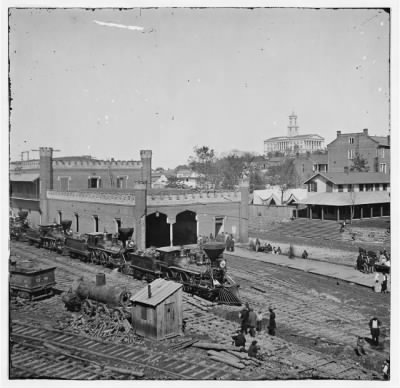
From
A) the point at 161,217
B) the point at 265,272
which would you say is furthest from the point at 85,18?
the point at 265,272

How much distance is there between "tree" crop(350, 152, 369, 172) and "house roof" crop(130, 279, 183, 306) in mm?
21305

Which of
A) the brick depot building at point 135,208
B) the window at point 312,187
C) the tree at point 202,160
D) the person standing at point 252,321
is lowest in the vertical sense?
the person standing at point 252,321

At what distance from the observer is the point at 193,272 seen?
770 inches

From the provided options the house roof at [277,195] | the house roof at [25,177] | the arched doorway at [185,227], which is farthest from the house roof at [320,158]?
the house roof at [25,177]

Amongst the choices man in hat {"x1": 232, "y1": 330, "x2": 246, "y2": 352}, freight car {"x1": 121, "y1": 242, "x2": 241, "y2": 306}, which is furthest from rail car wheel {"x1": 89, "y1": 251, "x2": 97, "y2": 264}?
man in hat {"x1": 232, "y1": 330, "x2": 246, "y2": 352}

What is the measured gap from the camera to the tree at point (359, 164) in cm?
3278

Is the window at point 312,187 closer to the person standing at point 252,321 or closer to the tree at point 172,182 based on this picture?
the tree at point 172,182

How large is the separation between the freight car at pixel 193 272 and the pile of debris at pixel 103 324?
3.99 meters

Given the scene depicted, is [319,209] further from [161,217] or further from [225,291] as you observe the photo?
[225,291]

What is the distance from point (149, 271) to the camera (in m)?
20.9

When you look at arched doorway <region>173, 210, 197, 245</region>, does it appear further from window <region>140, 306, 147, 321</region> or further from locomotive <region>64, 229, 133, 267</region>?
window <region>140, 306, 147, 321</region>

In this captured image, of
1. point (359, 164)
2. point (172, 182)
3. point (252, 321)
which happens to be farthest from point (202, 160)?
point (172, 182)

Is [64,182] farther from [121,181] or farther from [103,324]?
[103,324]
